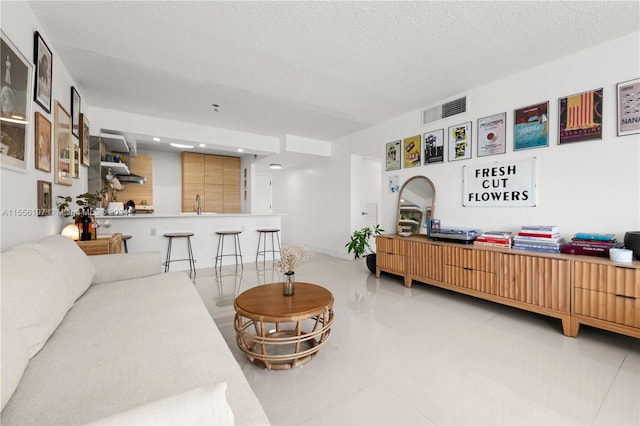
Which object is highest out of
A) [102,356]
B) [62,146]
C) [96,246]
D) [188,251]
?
[62,146]

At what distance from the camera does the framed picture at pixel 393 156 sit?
14.5 feet

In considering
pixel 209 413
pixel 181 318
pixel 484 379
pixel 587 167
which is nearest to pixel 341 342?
pixel 484 379

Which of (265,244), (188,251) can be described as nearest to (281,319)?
(188,251)

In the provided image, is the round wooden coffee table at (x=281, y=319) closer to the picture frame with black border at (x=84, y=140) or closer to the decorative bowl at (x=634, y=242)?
the decorative bowl at (x=634, y=242)

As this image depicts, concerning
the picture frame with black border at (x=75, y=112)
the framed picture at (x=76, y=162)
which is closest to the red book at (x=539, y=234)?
the framed picture at (x=76, y=162)

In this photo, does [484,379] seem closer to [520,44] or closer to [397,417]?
[397,417]

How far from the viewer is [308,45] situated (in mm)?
2525

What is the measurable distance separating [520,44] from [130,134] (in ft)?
17.6

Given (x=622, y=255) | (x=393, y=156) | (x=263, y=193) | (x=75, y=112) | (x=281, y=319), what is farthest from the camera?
(x=263, y=193)

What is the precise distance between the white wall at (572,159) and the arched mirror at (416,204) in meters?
0.35

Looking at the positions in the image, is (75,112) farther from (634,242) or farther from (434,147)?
(634,242)

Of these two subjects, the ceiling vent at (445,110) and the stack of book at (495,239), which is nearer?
the stack of book at (495,239)

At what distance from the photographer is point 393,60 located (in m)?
2.78

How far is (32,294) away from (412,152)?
4255 mm
